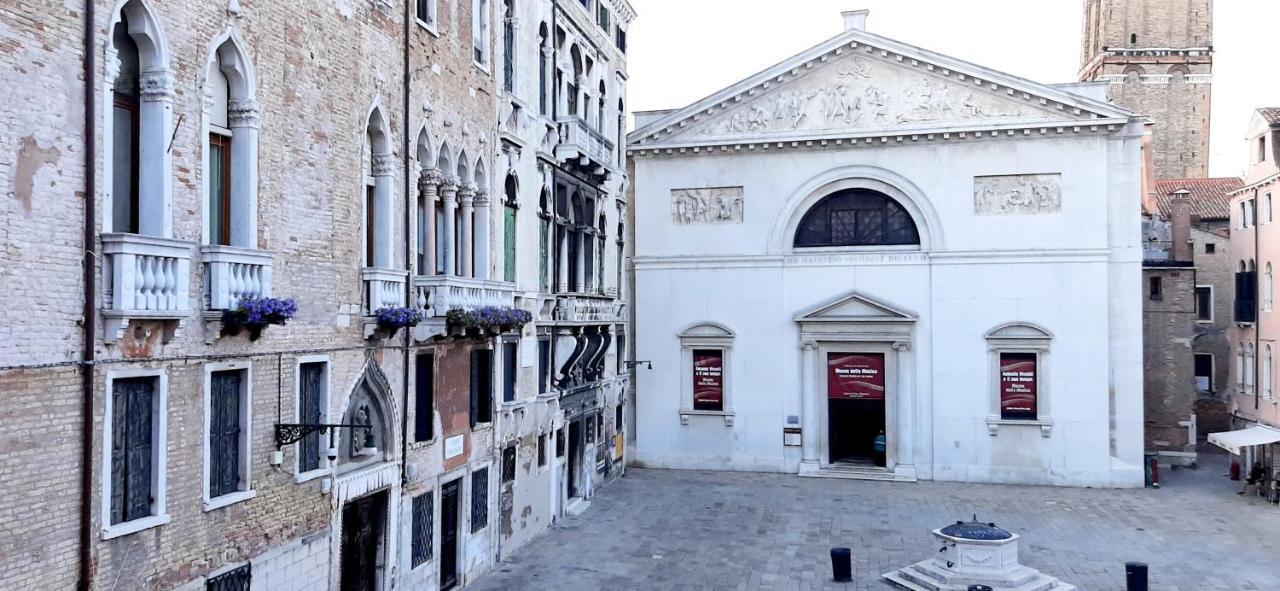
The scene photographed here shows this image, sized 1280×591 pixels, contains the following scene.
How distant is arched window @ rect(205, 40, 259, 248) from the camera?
993 cm

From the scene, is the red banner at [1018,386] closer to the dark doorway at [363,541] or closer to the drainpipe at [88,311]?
the dark doorway at [363,541]

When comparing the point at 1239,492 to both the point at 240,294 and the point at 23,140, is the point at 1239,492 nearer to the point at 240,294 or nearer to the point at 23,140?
the point at 240,294

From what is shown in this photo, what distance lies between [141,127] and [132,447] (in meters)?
2.92

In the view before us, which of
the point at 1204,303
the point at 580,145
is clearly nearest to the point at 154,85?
the point at 580,145

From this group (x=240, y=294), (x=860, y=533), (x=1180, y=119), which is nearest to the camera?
(x=240, y=294)

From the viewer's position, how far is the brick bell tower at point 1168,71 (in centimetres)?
4756

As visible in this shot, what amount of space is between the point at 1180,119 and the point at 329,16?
4773 cm

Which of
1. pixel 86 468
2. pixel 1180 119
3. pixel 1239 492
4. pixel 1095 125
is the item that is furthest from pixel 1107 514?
pixel 1180 119

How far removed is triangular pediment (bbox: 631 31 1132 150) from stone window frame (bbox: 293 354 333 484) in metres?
18.3

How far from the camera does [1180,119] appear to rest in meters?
47.7

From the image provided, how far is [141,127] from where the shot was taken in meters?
8.81

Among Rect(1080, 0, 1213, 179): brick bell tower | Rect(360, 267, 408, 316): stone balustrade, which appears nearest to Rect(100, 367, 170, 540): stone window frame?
Rect(360, 267, 408, 316): stone balustrade

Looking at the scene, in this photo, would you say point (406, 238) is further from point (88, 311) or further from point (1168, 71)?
point (1168, 71)

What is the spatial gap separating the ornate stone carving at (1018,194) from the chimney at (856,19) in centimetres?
550
